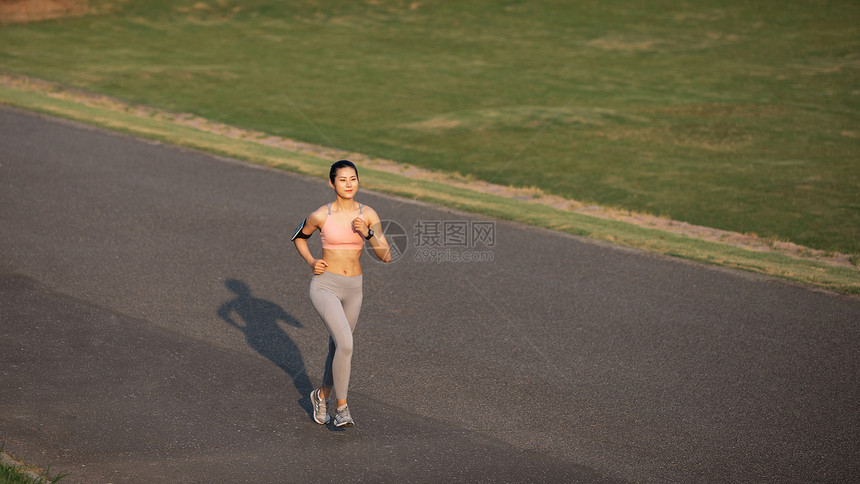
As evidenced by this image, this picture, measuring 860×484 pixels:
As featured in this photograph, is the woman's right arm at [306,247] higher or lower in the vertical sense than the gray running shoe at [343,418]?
higher

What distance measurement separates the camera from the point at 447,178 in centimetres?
1667

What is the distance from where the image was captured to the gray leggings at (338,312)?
6352 mm

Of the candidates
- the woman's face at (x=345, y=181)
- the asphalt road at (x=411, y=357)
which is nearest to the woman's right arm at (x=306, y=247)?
the woman's face at (x=345, y=181)

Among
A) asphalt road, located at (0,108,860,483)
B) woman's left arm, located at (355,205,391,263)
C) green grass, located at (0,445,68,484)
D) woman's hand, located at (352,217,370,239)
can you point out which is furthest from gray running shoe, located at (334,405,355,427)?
green grass, located at (0,445,68,484)

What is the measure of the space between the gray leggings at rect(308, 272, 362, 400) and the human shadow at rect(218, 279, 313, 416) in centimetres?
83

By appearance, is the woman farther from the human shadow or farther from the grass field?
the grass field

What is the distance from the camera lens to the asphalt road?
21.0 feet

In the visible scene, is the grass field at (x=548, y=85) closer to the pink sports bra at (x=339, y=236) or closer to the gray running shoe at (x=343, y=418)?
the pink sports bra at (x=339, y=236)

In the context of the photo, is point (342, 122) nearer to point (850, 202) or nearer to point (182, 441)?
point (850, 202)

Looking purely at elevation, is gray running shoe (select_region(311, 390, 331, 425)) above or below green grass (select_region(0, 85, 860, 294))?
above

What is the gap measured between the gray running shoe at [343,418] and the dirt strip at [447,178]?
27.5ft

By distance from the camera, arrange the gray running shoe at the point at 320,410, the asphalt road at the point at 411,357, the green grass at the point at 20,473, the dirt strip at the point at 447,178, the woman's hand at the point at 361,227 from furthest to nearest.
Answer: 1. the dirt strip at the point at 447,178
2. the gray running shoe at the point at 320,410
3. the asphalt road at the point at 411,357
4. the woman's hand at the point at 361,227
5. the green grass at the point at 20,473

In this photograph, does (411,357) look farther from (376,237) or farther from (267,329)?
(376,237)

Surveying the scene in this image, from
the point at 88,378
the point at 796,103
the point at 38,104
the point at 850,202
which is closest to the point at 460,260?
the point at 88,378
